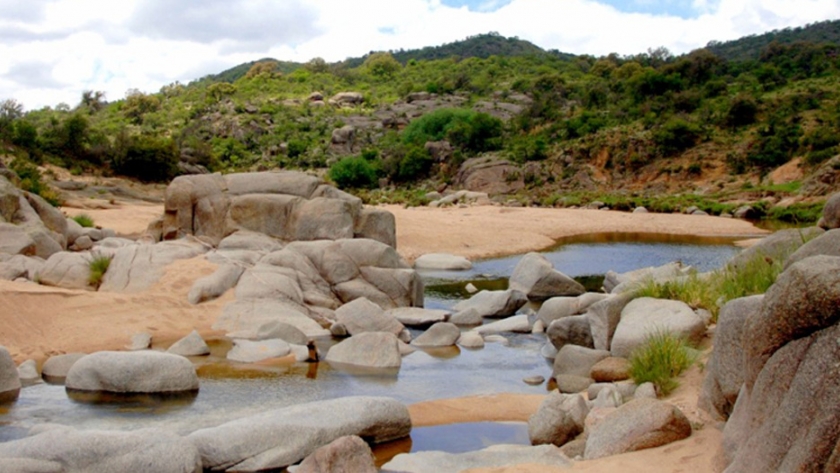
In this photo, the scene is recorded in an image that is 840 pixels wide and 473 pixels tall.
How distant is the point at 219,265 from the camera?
58.3 ft

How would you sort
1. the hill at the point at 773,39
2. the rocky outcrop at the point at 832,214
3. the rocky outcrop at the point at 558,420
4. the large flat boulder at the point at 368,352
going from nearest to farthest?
1. the rocky outcrop at the point at 558,420
2. the rocky outcrop at the point at 832,214
3. the large flat boulder at the point at 368,352
4. the hill at the point at 773,39

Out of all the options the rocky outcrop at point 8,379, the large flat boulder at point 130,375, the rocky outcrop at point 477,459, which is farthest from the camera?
the large flat boulder at point 130,375

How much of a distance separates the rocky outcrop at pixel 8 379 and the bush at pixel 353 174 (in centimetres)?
5207

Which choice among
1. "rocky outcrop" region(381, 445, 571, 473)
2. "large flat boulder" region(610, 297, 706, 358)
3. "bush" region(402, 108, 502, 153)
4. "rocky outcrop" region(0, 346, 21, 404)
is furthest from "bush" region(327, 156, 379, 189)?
"rocky outcrop" region(381, 445, 571, 473)

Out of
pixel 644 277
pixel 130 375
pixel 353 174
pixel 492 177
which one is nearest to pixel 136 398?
pixel 130 375

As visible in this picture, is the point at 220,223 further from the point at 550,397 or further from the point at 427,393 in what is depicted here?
the point at 550,397

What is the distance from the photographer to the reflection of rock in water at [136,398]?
10.9 m

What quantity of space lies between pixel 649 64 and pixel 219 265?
276 ft

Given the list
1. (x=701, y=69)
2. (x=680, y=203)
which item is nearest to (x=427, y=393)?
(x=680, y=203)

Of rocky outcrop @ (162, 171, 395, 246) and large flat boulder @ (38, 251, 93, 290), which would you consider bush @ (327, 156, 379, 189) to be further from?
large flat boulder @ (38, 251, 93, 290)

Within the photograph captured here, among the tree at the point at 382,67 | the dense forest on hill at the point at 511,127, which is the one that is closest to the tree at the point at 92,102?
the dense forest on hill at the point at 511,127

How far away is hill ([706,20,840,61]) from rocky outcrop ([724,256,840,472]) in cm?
10680

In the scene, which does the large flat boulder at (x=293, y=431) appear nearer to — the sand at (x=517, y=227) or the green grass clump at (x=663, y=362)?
the green grass clump at (x=663, y=362)

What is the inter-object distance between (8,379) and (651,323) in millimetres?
8695
